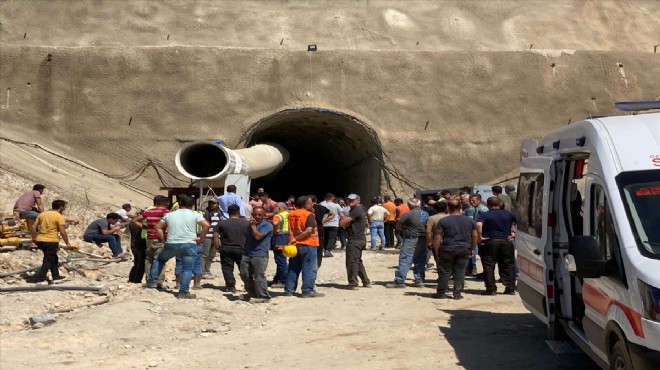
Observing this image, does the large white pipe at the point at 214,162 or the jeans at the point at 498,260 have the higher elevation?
the large white pipe at the point at 214,162

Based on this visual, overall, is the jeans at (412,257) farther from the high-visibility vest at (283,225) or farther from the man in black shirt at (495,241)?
the high-visibility vest at (283,225)

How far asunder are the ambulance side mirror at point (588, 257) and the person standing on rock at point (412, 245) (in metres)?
6.99

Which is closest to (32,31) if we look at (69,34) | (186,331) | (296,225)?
(69,34)

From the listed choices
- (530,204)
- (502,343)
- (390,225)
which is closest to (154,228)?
(502,343)

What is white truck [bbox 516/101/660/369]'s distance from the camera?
561 cm

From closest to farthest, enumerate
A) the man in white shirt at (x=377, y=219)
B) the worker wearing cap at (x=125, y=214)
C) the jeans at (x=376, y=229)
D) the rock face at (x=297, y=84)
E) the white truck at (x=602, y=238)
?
1. the white truck at (x=602, y=238)
2. the worker wearing cap at (x=125, y=214)
3. the man in white shirt at (x=377, y=219)
4. the jeans at (x=376, y=229)
5. the rock face at (x=297, y=84)

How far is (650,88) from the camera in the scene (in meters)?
27.5

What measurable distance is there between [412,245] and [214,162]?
8399 millimetres

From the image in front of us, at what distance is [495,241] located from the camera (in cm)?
1209

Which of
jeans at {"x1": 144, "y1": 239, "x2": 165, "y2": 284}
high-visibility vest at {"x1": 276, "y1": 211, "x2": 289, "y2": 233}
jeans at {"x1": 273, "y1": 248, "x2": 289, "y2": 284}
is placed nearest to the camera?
jeans at {"x1": 144, "y1": 239, "x2": 165, "y2": 284}

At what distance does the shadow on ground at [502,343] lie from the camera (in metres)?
7.87

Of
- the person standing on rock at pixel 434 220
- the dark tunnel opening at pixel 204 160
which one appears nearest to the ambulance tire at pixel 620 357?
the person standing on rock at pixel 434 220

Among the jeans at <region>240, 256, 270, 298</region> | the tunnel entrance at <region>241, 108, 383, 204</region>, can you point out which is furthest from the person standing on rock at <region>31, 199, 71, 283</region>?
the tunnel entrance at <region>241, 108, 383, 204</region>

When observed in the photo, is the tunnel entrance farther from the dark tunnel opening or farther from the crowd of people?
the crowd of people
